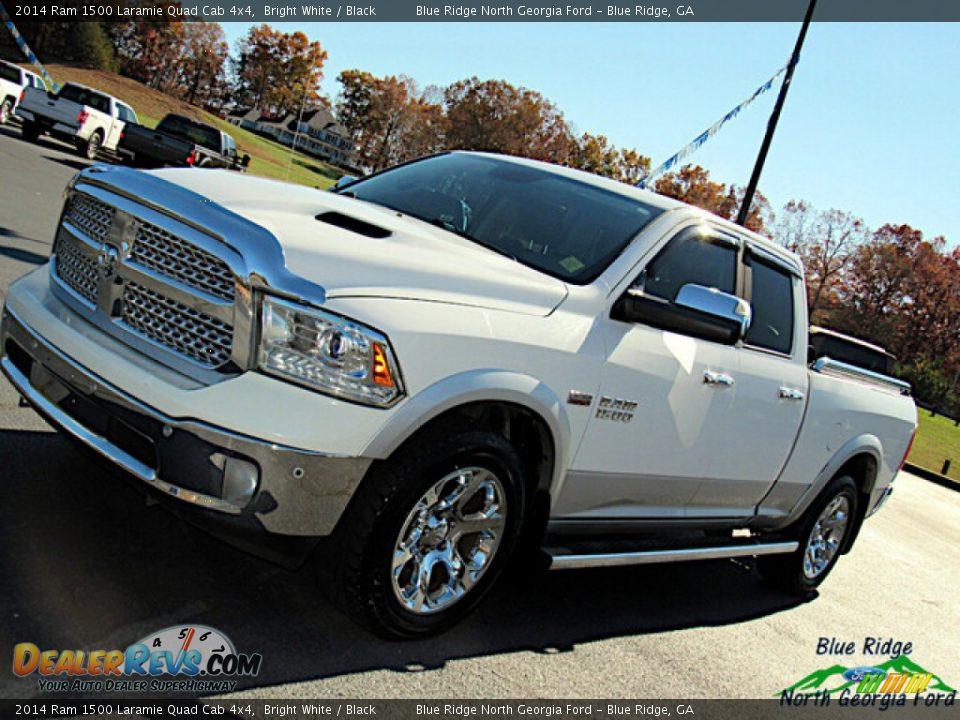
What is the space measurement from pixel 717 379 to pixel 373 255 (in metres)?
2.01

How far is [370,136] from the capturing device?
363 feet

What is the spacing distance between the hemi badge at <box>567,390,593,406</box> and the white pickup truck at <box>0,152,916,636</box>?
15 mm

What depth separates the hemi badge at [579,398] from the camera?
3697mm

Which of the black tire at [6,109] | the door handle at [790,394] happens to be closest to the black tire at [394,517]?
the door handle at [790,394]

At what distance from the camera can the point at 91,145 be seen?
2220 centimetres

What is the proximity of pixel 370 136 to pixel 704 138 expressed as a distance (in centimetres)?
10168

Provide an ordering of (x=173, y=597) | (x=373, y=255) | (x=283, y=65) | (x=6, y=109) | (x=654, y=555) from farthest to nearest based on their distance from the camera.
→ (x=283, y=65) < (x=6, y=109) < (x=654, y=555) < (x=173, y=597) < (x=373, y=255)

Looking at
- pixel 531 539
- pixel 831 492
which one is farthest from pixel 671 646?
pixel 831 492

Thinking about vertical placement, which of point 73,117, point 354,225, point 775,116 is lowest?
point 73,117

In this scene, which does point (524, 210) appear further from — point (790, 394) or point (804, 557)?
point (804, 557)

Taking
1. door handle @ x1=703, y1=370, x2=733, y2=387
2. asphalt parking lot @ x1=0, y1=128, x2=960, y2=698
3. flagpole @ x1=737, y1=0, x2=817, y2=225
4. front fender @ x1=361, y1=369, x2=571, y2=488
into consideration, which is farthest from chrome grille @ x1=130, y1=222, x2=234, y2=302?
flagpole @ x1=737, y1=0, x2=817, y2=225

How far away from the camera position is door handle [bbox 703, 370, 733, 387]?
4.38m

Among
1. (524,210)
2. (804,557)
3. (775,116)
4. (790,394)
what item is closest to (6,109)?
(775,116)

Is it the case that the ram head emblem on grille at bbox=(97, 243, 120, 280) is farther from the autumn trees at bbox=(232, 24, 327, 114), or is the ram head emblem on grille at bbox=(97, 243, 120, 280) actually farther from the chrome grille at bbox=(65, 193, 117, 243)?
the autumn trees at bbox=(232, 24, 327, 114)
